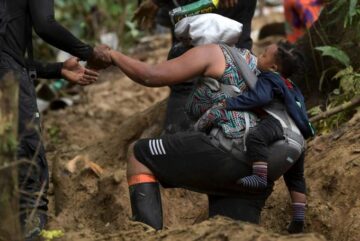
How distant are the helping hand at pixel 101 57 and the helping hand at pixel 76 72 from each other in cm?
7

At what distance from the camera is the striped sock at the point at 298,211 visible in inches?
218

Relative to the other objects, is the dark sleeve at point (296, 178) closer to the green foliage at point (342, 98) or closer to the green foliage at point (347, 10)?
the green foliage at point (342, 98)

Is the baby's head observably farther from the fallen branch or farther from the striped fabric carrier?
the fallen branch

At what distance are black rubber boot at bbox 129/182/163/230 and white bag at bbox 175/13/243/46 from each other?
91cm

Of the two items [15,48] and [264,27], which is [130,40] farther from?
[15,48]

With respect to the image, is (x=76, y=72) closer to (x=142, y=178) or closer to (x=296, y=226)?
(x=142, y=178)

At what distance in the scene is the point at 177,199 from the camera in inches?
273

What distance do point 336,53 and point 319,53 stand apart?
459 mm

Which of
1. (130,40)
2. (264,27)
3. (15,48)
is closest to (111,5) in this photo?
(130,40)

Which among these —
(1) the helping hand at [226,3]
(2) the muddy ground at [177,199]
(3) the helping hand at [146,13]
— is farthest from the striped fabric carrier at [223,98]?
(3) the helping hand at [146,13]

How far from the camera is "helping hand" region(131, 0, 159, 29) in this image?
305 inches

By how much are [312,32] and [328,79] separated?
55 cm

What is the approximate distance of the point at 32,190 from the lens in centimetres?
523

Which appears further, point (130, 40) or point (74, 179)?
point (130, 40)
